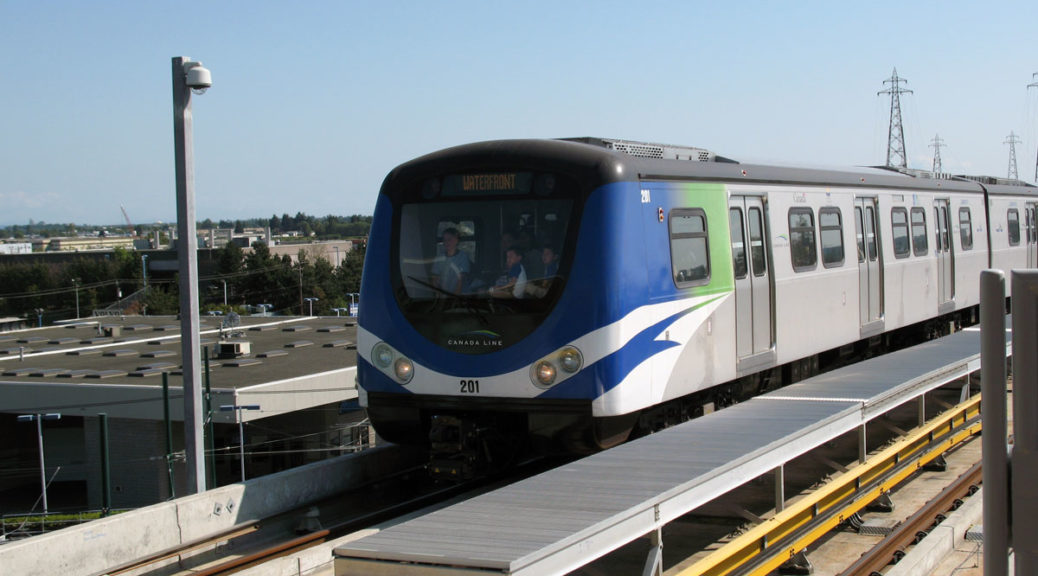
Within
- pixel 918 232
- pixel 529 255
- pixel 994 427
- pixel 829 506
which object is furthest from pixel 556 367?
pixel 918 232

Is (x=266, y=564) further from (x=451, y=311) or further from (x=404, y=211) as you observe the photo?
(x=404, y=211)

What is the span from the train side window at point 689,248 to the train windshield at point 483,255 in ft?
4.01

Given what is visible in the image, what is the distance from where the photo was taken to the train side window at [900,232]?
614 inches

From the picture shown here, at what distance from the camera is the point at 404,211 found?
388 inches

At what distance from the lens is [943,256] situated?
1797 centimetres

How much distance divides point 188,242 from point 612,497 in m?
6.02

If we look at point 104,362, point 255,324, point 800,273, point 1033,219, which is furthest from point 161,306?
point 800,273

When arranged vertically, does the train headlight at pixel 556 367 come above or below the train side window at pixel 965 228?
below

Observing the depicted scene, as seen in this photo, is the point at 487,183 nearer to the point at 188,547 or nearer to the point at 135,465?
the point at 188,547

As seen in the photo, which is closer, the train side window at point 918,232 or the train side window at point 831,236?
the train side window at point 831,236

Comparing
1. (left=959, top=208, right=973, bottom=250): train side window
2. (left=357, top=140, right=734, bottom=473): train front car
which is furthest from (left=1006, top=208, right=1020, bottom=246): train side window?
(left=357, top=140, right=734, bottom=473): train front car

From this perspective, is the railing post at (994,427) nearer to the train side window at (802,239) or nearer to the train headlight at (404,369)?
the train headlight at (404,369)

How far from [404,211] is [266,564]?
12.3 ft

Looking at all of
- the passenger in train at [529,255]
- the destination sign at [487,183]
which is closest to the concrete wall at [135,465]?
the destination sign at [487,183]
